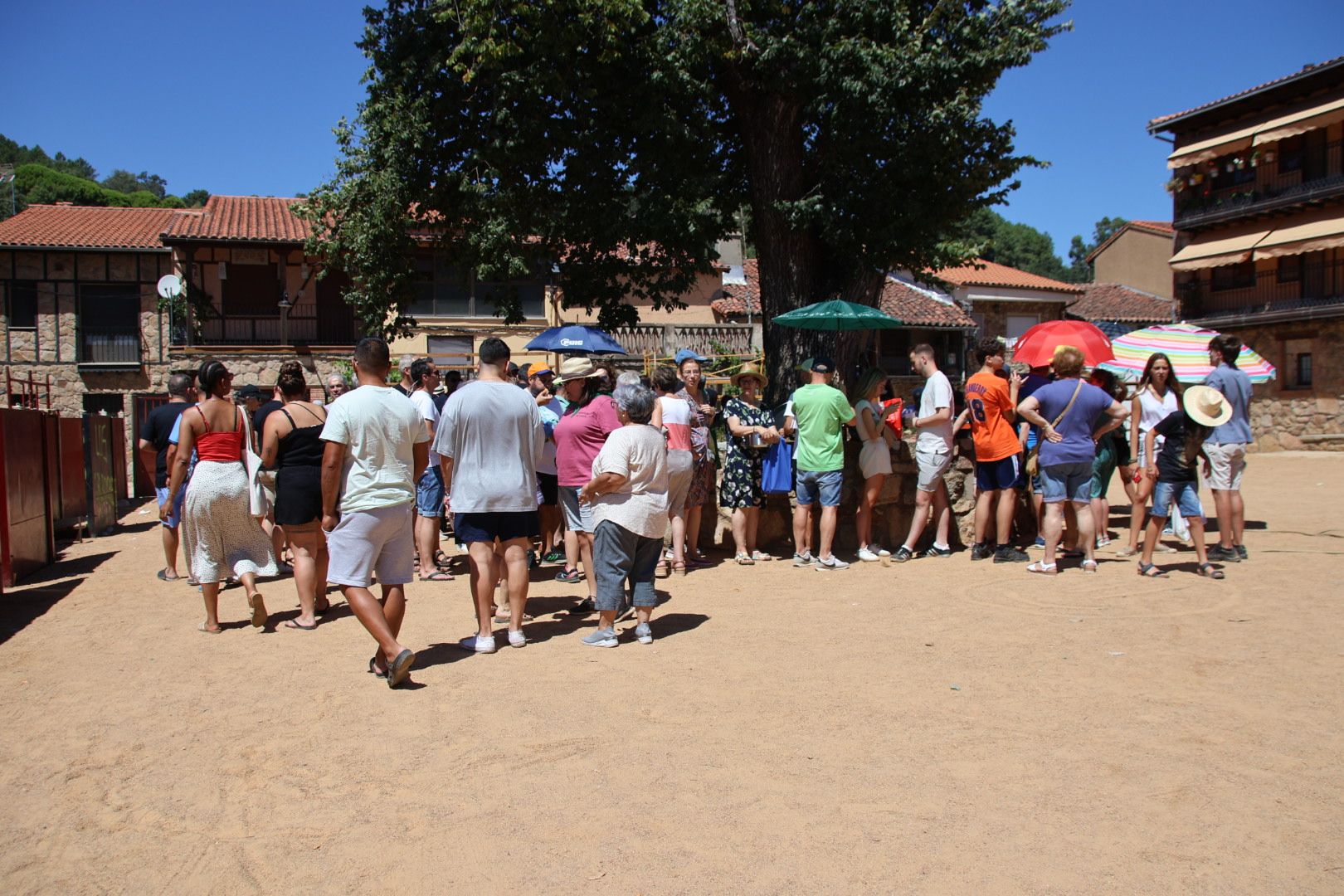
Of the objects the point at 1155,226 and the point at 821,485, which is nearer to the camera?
the point at 821,485

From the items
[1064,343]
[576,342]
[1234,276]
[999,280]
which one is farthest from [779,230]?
[999,280]

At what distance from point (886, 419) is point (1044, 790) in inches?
206

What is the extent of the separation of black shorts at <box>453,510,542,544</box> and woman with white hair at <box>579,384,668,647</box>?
1.31 ft

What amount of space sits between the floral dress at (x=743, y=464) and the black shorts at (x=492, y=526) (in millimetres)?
3093

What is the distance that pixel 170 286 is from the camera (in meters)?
27.2

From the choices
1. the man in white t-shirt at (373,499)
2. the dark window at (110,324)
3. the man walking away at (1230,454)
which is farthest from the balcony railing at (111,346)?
the man walking away at (1230,454)

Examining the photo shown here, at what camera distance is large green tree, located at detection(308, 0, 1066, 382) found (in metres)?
11.1

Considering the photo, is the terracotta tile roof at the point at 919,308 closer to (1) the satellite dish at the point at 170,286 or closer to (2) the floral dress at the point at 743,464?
(1) the satellite dish at the point at 170,286

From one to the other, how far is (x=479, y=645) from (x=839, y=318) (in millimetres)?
5589

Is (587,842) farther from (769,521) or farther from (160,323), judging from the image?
(160,323)

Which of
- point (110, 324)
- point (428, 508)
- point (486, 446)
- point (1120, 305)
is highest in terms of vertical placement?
point (1120, 305)

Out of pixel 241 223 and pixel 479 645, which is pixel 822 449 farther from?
pixel 241 223

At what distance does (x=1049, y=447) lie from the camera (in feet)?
25.5

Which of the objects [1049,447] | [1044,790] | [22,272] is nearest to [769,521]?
[1049,447]
